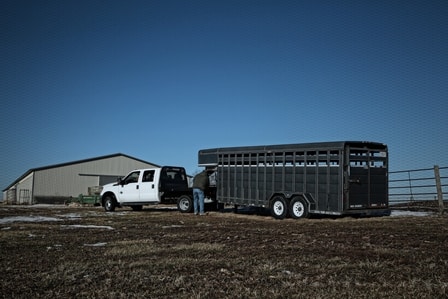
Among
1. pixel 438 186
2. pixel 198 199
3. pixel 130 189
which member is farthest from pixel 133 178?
pixel 438 186

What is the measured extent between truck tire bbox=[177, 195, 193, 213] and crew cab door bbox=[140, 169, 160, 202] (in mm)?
1115

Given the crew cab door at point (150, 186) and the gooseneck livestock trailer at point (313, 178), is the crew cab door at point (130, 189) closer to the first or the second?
the crew cab door at point (150, 186)

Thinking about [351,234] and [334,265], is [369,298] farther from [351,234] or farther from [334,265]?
[351,234]

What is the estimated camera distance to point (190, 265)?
18.5 ft

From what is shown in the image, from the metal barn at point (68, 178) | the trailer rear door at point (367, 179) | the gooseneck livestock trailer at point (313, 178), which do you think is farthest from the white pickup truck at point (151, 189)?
the metal barn at point (68, 178)

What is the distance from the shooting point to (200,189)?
57.5 feet

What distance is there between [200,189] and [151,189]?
122 inches

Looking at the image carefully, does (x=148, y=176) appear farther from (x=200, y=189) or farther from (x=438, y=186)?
(x=438, y=186)

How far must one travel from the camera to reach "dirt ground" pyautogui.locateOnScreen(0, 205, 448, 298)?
430 cm

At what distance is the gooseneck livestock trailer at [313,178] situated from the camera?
13.9 m

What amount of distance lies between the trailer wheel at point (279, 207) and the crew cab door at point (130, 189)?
24.2ft

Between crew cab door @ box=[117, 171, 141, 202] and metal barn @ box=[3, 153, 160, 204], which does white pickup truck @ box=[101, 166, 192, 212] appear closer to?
crew cab door @ box=[117, 171, 141, 202]

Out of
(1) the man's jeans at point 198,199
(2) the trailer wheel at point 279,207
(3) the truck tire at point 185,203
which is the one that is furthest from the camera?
(3) the truck tire at point 185,203

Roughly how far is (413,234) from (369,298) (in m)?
6.15
